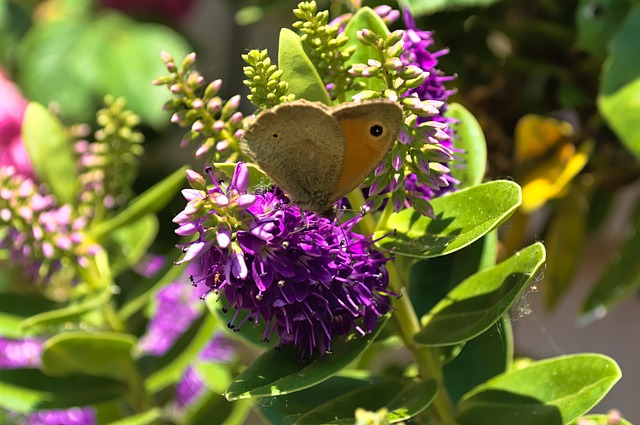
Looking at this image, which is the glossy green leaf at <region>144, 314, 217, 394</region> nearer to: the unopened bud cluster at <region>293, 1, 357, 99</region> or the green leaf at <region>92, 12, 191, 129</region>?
the unopened bud cluster at <region>293, 1, 357, 99</region>

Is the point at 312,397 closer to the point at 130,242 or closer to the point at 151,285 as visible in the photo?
the point at 151,285

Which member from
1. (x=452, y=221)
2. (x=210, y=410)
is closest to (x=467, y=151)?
(x=452, y=221)

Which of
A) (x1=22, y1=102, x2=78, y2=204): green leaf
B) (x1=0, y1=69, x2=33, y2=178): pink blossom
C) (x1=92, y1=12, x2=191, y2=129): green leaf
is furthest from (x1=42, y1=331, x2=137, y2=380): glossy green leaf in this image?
(x1=92, y1=12, x2=191, y2=129): green leaf

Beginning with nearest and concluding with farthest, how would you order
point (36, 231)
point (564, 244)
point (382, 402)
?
1. point (382, 402)
2. point (36, 231)
3. point (564, 244)

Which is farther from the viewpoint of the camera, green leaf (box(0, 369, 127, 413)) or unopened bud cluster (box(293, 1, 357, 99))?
green leaf (box(0, 369, 127, 413))

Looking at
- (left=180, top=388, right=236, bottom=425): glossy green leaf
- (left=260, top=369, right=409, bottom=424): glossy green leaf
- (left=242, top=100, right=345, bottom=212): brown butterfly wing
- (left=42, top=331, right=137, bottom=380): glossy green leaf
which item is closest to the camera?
(left=242, top=100, right=345, bottom=212): brown butterfly wing

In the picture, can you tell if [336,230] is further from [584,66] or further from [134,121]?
[584,66]
